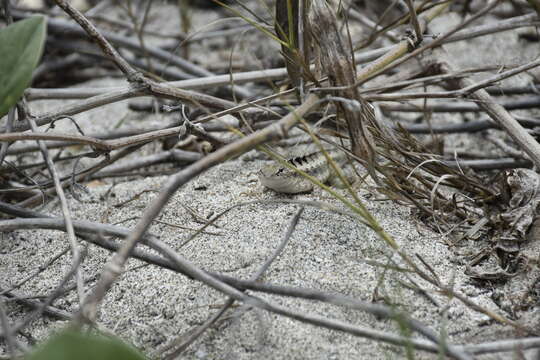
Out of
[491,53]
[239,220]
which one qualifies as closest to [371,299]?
[239,220]

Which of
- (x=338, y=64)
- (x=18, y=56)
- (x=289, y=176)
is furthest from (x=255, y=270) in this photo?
(x=18, y=56)

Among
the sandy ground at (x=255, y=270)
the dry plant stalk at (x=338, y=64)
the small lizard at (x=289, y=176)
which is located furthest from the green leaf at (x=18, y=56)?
the small lizard at (x=289, y=176)

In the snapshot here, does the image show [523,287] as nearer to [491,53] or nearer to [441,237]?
[441,237]

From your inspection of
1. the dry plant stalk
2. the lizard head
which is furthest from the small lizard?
the dry plant stalk

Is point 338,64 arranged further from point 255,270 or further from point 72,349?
point 72,349

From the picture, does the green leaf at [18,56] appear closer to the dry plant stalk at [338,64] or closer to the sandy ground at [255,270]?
the sandy ground at [255,270]

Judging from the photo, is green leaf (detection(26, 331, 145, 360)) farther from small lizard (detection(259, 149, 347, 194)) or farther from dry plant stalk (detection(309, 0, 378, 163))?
small lizard (detection(259, 149, 347, 194))
